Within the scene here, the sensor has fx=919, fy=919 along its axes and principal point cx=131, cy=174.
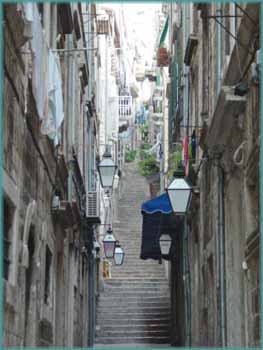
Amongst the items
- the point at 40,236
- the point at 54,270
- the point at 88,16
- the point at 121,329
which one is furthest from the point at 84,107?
the point at 40,236

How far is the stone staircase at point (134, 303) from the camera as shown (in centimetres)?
2566

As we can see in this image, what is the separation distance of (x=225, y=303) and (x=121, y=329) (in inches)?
505

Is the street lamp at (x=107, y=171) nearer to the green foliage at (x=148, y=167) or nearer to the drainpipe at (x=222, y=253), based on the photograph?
the drainpipe at (x=222, y=253)

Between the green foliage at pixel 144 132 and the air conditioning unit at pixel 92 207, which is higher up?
the air conditioning unit at pixel 92 207

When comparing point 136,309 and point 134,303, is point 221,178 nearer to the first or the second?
point 136,309

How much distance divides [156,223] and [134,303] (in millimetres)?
6826

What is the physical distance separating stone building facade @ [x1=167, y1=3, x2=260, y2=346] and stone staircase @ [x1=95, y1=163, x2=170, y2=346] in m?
2.20

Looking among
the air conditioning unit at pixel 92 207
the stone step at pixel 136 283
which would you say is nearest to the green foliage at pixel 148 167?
the stone step at pixel 136 283

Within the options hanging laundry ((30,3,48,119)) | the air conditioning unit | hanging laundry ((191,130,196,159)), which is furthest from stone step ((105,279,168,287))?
hanging laundry ((30,3,48,119))

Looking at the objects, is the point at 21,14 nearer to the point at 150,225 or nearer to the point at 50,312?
the point at 50,312

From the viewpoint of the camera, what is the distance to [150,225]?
72.1ft

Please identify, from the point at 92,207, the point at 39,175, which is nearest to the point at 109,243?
the point at 92,207

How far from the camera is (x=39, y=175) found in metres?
13.2

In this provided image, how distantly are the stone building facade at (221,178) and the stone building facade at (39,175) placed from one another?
2.24 meters
